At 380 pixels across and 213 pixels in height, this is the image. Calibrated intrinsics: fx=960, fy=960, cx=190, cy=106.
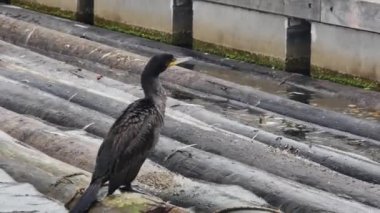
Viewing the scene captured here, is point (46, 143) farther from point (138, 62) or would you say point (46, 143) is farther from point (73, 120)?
point (138, 62)

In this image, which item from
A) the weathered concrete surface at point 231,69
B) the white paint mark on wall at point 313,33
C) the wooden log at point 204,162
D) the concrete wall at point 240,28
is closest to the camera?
the wooden log at point 204,162

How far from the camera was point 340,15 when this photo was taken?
16.2 metres

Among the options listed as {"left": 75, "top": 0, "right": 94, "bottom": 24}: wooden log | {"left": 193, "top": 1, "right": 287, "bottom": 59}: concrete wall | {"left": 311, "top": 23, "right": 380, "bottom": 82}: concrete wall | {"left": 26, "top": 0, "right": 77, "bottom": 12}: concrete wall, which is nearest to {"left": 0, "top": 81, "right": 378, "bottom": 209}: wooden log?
{"left": 311, "top": 23, "right": 380, "bottom": 82}: concrete wall

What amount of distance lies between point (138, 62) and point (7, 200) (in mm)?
8526

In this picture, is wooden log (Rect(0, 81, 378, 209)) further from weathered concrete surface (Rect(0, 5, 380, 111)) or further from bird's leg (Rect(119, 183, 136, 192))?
weathered concrete surface (Rect(0, 5, 380, 111))

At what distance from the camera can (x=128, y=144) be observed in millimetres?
7695

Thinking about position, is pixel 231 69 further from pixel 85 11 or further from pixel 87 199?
pixel 87 199

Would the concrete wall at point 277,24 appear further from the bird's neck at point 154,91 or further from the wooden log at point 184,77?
the bird's neck at point 154,91

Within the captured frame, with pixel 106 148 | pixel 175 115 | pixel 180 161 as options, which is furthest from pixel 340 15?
pixel 106 148

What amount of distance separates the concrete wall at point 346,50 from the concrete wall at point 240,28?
868 mm

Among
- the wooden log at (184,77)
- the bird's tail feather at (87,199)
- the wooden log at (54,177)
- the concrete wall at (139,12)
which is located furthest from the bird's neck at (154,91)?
the concrete wall at (139,12)

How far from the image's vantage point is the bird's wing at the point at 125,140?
7543 mm

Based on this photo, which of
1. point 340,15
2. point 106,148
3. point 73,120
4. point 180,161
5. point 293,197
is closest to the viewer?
point 106,148

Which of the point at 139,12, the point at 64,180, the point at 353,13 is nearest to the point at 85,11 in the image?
the point at 139,12
